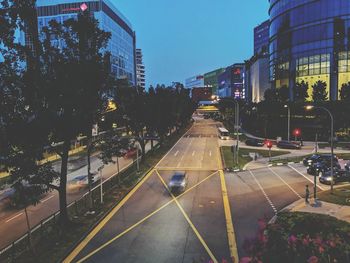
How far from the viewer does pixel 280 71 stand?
96.6m

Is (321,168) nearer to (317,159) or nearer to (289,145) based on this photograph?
(317,159)

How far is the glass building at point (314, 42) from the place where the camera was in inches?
3159

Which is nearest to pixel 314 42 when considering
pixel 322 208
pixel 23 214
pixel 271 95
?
pixel 271 95

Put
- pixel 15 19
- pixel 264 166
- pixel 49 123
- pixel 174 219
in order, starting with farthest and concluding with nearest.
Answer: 1. pixel 264 166
2. pixel 174 219
3. pixel 49 123
4. pixel 15 19

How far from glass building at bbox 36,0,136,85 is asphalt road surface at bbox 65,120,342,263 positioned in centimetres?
8192

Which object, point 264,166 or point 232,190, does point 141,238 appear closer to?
point 232,190

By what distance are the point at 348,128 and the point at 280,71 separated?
31372 millimetres

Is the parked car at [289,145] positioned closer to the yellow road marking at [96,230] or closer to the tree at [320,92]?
the tree at [320,92]

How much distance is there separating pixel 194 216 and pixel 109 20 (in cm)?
13570

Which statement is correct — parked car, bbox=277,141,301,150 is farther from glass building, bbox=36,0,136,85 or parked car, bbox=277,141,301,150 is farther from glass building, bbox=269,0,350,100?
glass building, bbox=36,0,136,85

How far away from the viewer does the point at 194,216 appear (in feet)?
80.7

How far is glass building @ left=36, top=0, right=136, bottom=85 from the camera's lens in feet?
446

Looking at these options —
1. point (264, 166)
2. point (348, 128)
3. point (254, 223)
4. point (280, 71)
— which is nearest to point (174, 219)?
point (254, 223)

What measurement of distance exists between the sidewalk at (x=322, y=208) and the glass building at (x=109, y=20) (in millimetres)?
92147
